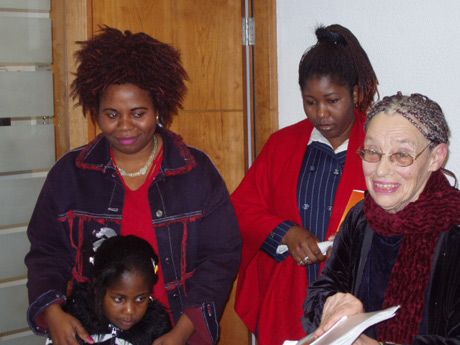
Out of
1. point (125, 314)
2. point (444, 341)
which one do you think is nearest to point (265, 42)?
point (125, 314)

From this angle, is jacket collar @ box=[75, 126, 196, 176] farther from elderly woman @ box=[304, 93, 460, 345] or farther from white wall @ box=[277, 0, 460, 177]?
white wall @ box=[277, 0, 460, 177]

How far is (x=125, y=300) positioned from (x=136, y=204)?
362 millimetres

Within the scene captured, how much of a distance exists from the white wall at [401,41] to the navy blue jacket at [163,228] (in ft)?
3.37

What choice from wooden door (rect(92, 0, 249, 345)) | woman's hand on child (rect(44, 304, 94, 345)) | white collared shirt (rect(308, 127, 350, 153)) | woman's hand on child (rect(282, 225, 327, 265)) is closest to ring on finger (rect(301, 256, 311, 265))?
woman's hand on child (rect(282, 225, 327, 265))

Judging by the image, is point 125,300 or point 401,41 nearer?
point 125,300

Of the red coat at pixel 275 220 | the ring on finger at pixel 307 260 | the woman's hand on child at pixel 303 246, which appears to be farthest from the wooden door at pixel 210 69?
the ring on finger at pixel 307 260

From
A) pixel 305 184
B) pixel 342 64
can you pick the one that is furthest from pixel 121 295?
pixel 342 64

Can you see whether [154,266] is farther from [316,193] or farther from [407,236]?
[407,236]

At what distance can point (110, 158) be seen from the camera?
2.56m

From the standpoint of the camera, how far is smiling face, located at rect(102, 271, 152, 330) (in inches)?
89.9

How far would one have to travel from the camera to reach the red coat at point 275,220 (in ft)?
8.80

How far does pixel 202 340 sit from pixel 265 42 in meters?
1.72

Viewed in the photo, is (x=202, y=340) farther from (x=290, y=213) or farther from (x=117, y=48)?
(x=117, y=48)

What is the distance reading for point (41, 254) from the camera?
2.48m
